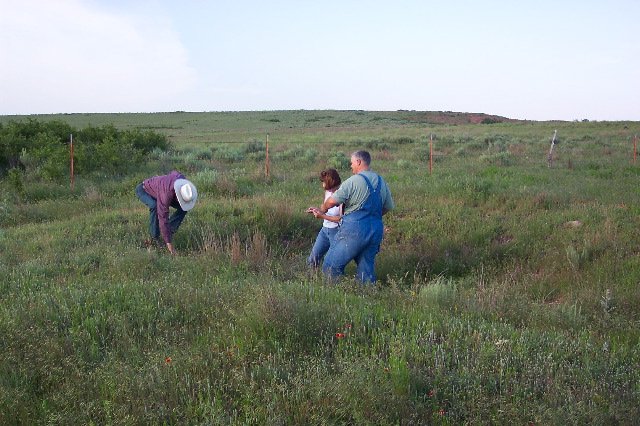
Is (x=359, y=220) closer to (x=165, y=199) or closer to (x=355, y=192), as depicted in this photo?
(x=355, y=192)

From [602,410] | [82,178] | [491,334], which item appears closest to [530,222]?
[491,334]

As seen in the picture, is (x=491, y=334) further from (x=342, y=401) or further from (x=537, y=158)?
(x=537, y=158)

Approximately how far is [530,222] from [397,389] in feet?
25.4

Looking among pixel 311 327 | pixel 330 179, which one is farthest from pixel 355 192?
pixel 311 327

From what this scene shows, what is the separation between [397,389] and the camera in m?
3.56

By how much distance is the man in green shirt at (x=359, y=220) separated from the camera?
6727mm

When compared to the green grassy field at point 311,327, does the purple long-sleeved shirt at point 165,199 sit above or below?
above

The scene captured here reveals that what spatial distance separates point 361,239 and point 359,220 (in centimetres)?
22

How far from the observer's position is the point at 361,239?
6.82 metres

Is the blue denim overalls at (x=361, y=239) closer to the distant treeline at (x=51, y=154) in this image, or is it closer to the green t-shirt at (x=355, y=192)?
the green t-shirt at (x=355, y=192)

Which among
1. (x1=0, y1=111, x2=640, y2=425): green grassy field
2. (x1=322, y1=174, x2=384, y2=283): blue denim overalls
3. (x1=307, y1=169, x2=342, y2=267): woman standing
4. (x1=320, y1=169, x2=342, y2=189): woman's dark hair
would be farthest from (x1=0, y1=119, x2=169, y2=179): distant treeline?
(x1=322, y1=174, x2=384, y2=283): blue denim overalls

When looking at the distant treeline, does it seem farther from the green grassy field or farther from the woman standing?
the woman standing

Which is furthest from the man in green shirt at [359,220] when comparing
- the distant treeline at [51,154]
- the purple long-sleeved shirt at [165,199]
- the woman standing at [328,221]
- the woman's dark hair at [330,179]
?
the distant treeline at [51,154]

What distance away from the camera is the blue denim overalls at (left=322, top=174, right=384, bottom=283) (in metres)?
6.79
